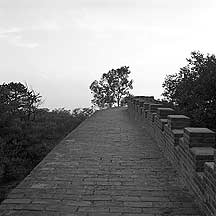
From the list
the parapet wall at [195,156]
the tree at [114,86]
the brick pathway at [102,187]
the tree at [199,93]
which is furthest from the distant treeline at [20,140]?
the tree at [114,86]

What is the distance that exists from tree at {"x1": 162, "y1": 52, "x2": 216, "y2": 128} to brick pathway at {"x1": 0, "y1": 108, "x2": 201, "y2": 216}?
5.78 metres

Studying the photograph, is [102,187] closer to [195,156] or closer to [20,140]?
[195,156]

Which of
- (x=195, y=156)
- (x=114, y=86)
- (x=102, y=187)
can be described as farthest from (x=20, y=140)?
(x=114, y=86)

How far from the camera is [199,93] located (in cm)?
1309

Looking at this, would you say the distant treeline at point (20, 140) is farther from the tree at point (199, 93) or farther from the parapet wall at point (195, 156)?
the tree at point (199, 93)

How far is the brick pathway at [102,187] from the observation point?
366cm

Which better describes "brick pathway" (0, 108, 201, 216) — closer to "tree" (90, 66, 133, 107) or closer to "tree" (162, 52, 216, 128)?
"tree" (162, 52, 216, 128)

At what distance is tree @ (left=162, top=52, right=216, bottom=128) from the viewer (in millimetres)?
12125

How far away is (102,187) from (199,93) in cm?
955

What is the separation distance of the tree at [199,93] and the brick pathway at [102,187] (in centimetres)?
578

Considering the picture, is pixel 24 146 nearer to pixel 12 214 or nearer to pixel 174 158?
pixel 174 158

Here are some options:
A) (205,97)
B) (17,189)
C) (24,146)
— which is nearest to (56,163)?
(17,189)

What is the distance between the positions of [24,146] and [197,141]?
20.4ft

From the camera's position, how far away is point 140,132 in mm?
9844
